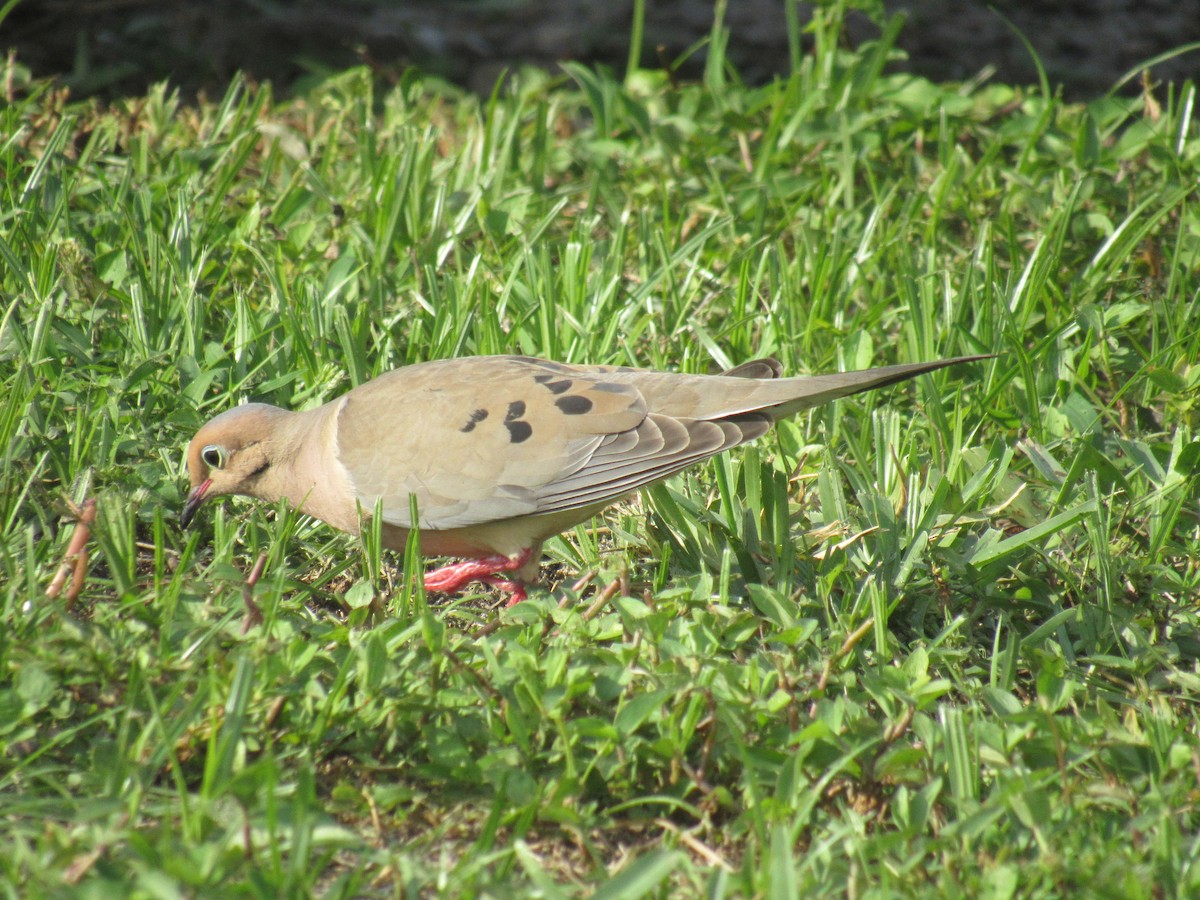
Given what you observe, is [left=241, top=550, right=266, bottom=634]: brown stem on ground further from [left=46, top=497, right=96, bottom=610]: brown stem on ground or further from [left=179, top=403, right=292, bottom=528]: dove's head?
[left=179, top=403, right=292, bottom=528]: dove's head

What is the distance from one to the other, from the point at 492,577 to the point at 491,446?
1.61 feet

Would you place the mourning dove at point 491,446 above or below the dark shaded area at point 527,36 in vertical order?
below

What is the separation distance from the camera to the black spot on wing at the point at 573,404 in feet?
12.1

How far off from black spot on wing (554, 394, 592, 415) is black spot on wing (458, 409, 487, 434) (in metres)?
0.22

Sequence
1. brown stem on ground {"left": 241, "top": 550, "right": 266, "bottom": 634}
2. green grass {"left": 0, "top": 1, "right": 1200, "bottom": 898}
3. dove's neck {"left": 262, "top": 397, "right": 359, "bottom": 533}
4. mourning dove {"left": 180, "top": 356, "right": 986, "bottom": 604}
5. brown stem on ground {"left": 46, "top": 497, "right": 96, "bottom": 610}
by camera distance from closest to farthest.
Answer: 1. green grass {"left": 0, "top": 1, "right": 1200, "bottom": 898}
2. brown stem on ground {"left": 241, "top": 550, "right": 266, "bottom": 634}
3. brown stem on ground {"left": 46, "top": 497, "right": 96, "bottom": 610}
4. mourning dove {"left": 180, "top": 356, "right": 986, "bottom": 604}
5. dove's neck {"left": 262, "top": 397, "right": 359, "bottom": 533}

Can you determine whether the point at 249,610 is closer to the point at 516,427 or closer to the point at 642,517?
the point at 516,427

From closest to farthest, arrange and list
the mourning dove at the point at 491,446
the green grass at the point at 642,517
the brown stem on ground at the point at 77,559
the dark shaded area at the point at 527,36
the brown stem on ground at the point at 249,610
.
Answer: the green grass at the point at 642,517 < the brown stem on ground at the point at 249,610 < the brown stem on ground at the point at 77,559 < the mourning dove at the point at 491,446 < the dark shaded area at the point at 527,36

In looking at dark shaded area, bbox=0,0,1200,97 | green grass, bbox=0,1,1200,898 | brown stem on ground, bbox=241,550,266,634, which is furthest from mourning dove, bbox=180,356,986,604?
dark shaded area, bbox=0,0,1200,97

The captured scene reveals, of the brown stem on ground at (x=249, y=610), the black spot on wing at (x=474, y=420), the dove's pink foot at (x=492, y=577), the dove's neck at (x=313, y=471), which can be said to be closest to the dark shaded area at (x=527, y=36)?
the dove's neck at (x=313, y=471)

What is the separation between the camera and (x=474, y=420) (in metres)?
3.66

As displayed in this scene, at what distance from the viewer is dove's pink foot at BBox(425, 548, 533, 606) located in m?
3.74

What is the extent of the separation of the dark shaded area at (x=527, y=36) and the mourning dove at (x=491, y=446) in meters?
3.47

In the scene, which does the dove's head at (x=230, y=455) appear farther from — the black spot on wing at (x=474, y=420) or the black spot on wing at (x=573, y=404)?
the black spot on wing at (x=573, y=404)

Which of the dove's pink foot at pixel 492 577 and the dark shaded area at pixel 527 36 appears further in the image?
the dark shaded area at pixel 527 36
